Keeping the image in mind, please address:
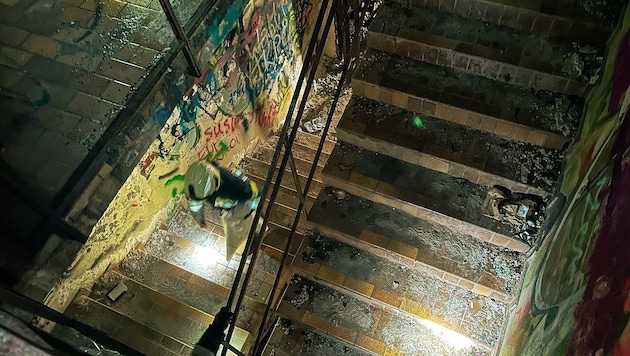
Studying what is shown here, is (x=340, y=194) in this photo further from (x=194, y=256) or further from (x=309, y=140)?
(x=309, y=140)

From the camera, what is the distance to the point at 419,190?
3.17 metres

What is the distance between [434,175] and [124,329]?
2858 mm

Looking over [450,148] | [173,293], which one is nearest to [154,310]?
[173,293]

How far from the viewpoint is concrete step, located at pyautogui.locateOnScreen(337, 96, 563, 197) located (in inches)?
118

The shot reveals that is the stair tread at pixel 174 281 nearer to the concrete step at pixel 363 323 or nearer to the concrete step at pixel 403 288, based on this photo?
the concrete step at pixel 363 323

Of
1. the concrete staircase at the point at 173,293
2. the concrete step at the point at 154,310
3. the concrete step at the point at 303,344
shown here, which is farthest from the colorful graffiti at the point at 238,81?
the concrete step at the point at 303,344

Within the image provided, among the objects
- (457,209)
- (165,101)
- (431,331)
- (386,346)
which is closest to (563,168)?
(457,209)

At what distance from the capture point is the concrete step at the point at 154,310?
390 centimetres

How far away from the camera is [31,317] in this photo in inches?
103

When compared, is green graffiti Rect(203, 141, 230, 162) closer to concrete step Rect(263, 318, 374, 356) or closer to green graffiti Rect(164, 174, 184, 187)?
green graffiti Rect(164, 174, 184, 187)

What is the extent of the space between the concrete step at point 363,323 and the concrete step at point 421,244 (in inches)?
16.2

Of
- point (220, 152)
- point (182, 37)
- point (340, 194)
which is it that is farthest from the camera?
point (220, 152)

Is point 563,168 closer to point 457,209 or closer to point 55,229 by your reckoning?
point 457,209

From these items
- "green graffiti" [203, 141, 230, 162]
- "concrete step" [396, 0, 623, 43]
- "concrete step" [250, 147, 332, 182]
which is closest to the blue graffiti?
"green graffiti" [203, 141, 230, 162]
